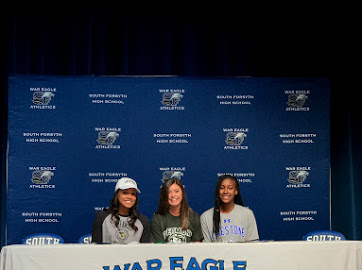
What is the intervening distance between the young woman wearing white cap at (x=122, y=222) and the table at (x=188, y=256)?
0.74 m

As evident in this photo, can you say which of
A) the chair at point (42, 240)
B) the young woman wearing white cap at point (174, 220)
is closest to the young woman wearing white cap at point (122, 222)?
the young woman wearing white cap at point (174, 220)

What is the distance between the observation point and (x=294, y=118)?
5816 millimetres

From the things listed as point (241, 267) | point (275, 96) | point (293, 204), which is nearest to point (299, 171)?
point (293, 204)

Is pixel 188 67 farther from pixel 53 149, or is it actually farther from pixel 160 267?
pixel 160 267

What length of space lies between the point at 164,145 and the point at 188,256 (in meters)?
2.44

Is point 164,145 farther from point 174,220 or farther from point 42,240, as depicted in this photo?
point 42,240

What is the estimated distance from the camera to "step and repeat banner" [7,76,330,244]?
218 inches

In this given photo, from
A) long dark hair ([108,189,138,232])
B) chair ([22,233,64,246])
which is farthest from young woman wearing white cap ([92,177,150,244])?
chair ([22,233,64,246])

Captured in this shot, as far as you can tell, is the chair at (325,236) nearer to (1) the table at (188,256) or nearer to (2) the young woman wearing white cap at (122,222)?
(1) the table at (188,256)

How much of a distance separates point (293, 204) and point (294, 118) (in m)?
1.05

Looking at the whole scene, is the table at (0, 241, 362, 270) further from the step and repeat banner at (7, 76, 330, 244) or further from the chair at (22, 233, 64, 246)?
the step and repeat banner at (7, 76, 330, 244)

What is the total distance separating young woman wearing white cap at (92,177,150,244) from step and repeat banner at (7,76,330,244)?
133cm

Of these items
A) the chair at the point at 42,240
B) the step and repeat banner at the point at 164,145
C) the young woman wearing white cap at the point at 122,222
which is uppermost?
the step and repeat banner at the point at 164,145

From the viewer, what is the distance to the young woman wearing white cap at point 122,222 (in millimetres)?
4113
